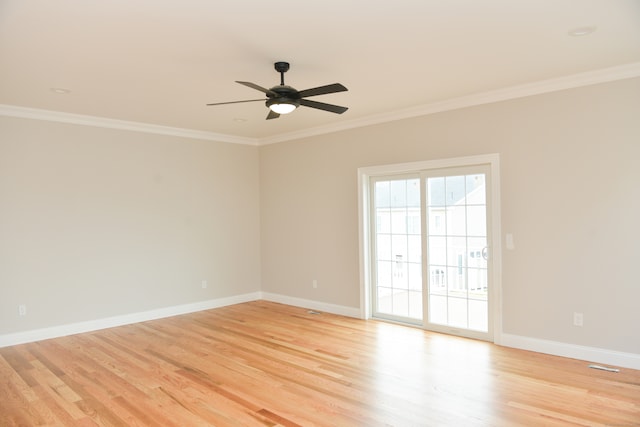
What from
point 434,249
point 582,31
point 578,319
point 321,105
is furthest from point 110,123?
point 578,319

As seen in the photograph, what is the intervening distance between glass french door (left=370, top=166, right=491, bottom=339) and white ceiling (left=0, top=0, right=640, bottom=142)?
3.74 feet

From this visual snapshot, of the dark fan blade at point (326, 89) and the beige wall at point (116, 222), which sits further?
the beige wall at point (116, 222)

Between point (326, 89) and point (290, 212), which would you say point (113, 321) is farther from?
point (326, 89)

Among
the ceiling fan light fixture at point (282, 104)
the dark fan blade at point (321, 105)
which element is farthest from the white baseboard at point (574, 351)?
the ceiling fan light fixture at point (282, 104)

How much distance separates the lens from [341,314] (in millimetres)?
6094

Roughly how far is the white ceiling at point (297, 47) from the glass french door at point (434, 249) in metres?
1.14

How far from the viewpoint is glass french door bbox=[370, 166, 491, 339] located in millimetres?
4789

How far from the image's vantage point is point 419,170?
5246 millimetres

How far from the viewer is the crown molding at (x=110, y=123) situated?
194 inches

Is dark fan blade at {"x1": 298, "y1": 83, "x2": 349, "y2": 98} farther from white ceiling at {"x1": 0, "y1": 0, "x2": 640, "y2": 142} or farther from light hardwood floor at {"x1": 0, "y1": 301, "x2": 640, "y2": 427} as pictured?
light hardwood floor at {"x1": 0, "y1": 301, "x2": 640, "y2": 427}

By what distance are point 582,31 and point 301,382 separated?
3.59 m

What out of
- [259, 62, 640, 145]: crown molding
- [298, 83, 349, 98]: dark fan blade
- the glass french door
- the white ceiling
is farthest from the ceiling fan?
the glass french door

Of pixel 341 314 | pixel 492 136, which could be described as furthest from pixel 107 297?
pixel 492 136

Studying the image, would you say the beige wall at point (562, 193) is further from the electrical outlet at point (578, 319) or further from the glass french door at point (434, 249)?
the glass french door at point (434, 249)
